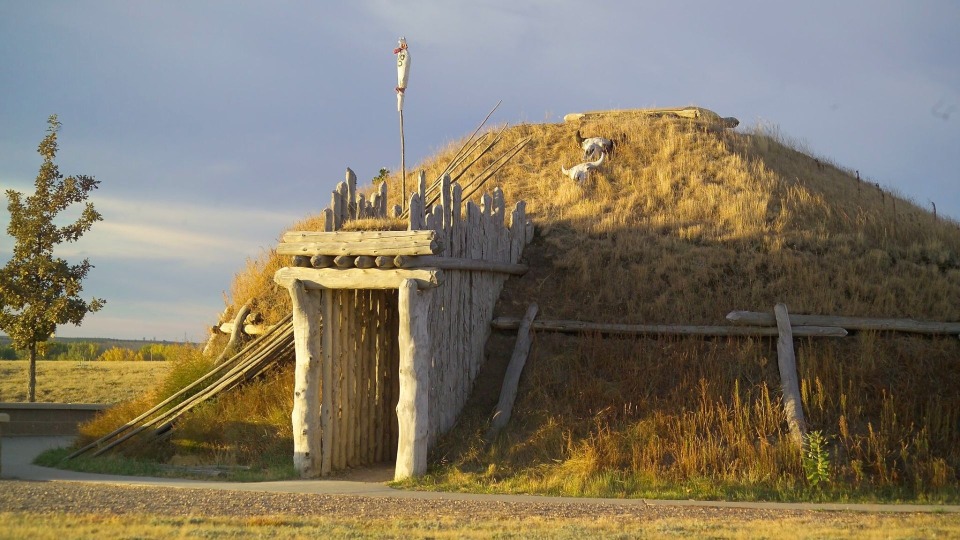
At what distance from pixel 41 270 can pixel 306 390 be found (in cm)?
1036

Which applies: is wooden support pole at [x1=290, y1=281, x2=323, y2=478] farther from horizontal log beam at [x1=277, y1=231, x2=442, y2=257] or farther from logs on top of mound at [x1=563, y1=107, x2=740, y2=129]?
logs on top of mound at [x1=563, y1=107, x2=740, y2=129]

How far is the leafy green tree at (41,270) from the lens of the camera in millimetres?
19703

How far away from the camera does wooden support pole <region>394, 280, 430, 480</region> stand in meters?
11.5

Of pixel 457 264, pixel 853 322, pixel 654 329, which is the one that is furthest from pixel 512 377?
pixel 853 322

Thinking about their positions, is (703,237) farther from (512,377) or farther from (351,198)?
(351,198)

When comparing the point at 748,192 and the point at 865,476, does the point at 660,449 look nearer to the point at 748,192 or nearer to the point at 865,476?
the point at 865,476

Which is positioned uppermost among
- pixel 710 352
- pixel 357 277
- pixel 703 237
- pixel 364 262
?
pixel 703 237

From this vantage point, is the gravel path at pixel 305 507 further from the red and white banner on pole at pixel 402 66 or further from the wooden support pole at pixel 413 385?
the red and white banner on pole at pixel 402 66

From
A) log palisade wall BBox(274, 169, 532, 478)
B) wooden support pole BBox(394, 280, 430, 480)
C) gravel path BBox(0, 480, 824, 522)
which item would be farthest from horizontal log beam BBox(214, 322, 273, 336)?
gravel path BBox(0, 480, 824, 522)

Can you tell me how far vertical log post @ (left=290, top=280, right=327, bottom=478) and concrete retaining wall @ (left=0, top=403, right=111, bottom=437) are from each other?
842 cm

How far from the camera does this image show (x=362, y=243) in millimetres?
11984

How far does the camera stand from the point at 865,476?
11000mm

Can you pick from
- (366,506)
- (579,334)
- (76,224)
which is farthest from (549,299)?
(76,224)

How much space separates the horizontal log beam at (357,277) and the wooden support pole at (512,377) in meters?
2.28
